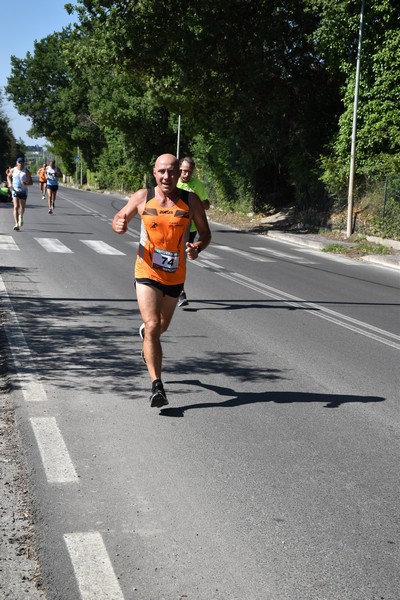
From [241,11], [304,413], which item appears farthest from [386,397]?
[241,11]

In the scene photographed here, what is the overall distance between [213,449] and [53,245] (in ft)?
43.9

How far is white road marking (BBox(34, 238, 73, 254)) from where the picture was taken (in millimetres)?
17055

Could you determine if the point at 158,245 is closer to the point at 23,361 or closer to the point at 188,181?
the point at 23,361

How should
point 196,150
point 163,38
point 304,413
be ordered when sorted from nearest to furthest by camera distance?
point 304,413 → point 163,38 → point 196,150

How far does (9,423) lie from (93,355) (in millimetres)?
2308

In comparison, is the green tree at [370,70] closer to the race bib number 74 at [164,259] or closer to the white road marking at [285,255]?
the white road marking at [285,255]

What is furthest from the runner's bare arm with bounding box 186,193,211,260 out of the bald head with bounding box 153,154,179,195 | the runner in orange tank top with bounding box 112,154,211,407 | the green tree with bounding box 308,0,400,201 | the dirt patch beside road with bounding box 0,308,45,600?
the green tree with bounding box 308,0,400,201

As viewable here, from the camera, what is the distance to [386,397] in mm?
6855

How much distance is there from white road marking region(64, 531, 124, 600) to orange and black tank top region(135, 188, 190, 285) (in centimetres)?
267

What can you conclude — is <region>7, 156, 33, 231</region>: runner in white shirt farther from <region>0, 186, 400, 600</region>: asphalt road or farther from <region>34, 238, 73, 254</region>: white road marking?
<region>0, 186, 400, 600</region>: asphalt road

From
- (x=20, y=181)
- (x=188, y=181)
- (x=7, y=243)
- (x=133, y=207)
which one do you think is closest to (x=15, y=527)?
(x=133, y=207)

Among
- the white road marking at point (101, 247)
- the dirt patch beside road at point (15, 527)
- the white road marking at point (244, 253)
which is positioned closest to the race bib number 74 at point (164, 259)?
the dirt patch beside road at point (15, 527)

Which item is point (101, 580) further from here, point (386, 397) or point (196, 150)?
point (196, 150)

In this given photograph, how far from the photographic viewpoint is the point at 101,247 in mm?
18484
